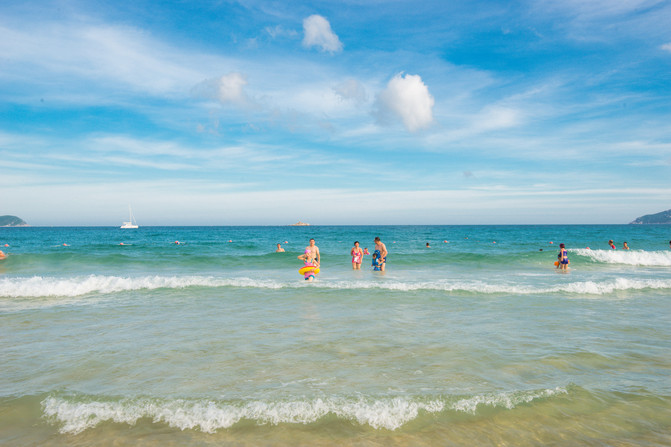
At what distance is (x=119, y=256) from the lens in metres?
28.8

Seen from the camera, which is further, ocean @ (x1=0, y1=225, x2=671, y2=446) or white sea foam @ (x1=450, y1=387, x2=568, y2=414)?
white sea foam @ (x1=450, y1=387, x2=568, y2=414)

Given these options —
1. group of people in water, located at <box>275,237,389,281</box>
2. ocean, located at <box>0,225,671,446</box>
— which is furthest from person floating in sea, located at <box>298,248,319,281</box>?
ocean, located at <box>0,225,671,446</box>

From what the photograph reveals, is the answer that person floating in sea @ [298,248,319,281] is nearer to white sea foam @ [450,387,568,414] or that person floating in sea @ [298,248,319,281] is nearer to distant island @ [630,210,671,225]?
white sea foam @ [450,387,568,414]

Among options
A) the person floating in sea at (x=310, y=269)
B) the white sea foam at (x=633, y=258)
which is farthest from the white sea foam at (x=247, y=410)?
the white sea foam at (x=633, y=258)

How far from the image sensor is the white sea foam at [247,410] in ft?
15.0

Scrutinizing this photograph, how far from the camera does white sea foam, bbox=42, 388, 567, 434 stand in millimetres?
4578

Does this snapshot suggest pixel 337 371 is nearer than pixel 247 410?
No

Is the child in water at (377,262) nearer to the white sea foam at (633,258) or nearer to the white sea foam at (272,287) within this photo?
the white sea foam at (272,287)

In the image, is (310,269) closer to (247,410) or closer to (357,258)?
(357,258)

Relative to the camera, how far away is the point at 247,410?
478 centimetres

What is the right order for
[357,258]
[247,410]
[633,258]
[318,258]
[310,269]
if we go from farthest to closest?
[633,258], [357,258], [318,258], [310,269], [247,410]

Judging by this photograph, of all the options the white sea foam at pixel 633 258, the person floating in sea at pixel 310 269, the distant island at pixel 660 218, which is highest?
the distant island at pixel 660 218

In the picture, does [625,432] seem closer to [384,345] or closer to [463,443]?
[463,443]

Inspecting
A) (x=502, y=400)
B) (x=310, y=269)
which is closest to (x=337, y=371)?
(x=502, y=400)
